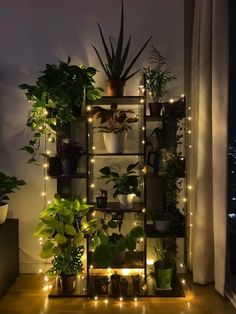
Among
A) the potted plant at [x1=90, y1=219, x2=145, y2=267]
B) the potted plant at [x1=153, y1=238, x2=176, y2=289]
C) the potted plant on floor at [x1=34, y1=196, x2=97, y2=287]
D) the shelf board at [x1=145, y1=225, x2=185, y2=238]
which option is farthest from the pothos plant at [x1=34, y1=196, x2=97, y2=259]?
the potted plant at [x1=153, y1=238, x2=176, y2=289]

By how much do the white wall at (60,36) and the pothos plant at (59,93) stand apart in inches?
16.1

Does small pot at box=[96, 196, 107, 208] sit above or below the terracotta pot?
below

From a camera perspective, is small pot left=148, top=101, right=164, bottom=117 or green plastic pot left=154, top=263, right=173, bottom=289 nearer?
green plastic pot left=154, top=263, right=173, bottom=289

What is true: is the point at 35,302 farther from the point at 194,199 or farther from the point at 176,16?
the point at 176,16

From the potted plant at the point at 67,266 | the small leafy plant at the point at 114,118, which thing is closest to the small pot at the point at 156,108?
the small leafy plant at the point at 114,118

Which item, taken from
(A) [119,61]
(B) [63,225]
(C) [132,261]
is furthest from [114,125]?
(C) [132,261]

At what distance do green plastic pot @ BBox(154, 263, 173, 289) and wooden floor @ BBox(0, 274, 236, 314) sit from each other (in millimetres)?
129

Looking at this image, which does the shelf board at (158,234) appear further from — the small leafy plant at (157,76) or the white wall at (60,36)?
the white wall at (60,36)

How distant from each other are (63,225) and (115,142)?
778mm

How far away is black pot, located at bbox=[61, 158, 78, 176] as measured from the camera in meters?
2.72

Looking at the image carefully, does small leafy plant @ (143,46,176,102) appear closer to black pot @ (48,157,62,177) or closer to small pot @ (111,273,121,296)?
black pot @ (48,157,62,177)

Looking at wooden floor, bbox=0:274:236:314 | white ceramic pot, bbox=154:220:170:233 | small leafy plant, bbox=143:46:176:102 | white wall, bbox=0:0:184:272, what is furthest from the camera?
white wall, bbox=0:0:184:272

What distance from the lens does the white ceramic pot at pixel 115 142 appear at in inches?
107

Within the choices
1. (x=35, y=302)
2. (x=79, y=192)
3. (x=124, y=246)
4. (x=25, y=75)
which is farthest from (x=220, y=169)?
(x=25, y=75)
